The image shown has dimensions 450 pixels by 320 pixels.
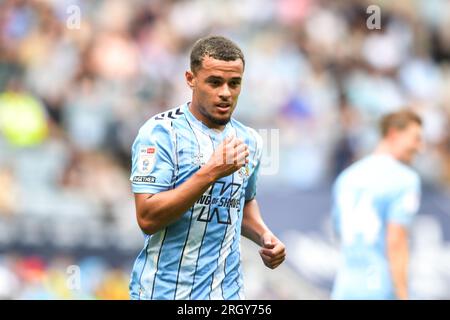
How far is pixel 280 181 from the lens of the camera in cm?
1066

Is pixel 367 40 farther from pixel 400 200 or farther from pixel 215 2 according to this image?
pixel 400 200

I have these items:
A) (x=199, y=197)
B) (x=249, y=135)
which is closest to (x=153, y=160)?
(x=199, y=197)

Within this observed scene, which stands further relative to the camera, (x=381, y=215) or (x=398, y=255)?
(x=381, y=215)

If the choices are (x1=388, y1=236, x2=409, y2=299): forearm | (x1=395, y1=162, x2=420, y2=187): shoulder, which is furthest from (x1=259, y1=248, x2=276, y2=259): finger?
(x1=395, y1=162, x2=420, y2=187): shoulder

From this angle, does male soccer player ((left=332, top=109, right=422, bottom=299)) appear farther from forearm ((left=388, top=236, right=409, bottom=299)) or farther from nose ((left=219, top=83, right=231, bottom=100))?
nose ((left=219, top=83, right=231, bottom=100))

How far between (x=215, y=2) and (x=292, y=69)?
1286mm

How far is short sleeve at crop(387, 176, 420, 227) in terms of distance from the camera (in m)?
7.68

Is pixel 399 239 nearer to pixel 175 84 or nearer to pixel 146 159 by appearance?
pixel 146 159

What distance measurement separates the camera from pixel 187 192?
14.9 ft

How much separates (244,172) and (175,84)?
651cm

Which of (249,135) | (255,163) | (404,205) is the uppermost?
(249,135)

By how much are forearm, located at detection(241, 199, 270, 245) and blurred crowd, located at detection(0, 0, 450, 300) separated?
5.03m

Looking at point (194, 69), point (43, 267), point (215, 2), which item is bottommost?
point (43, 267)
